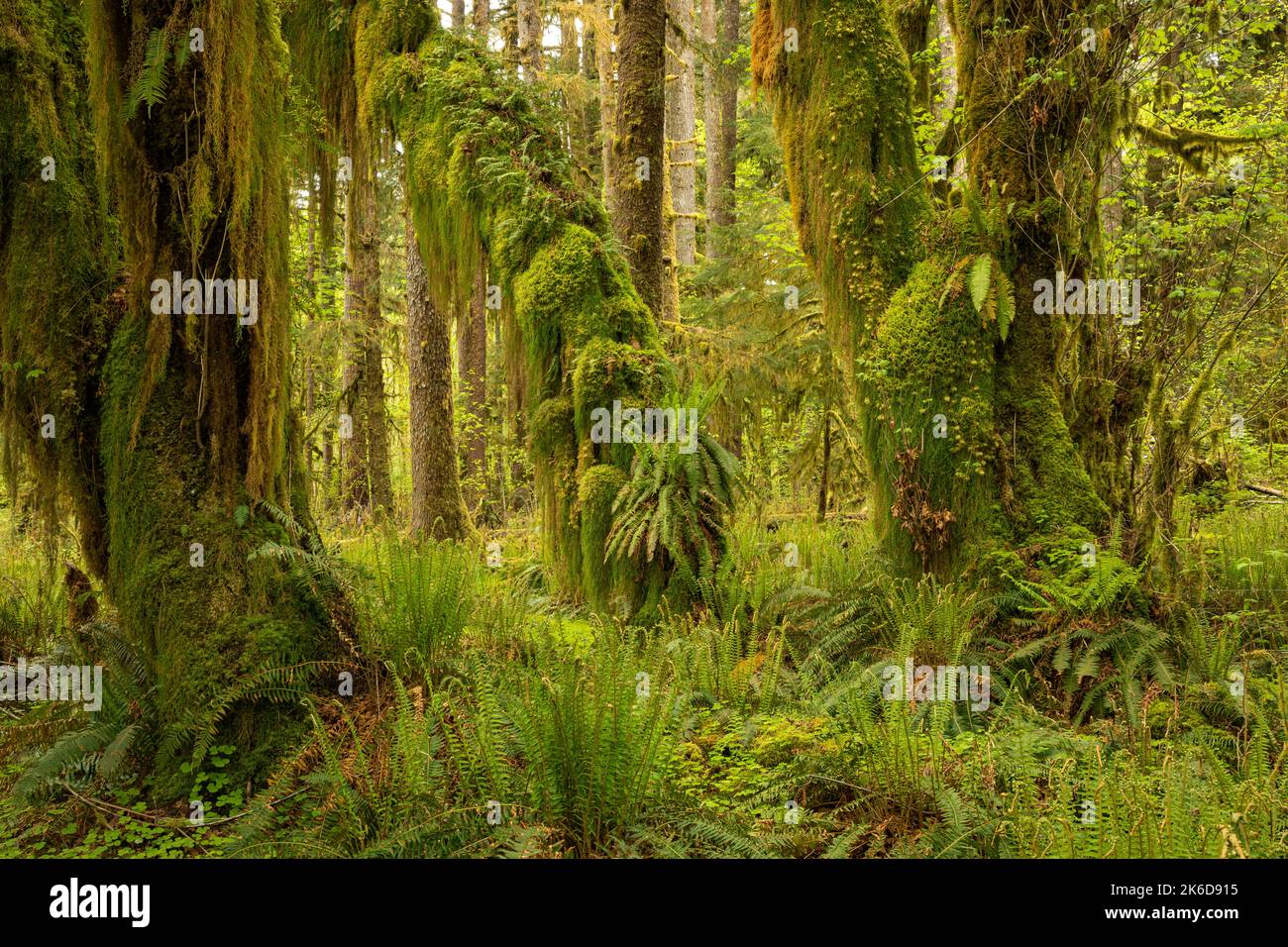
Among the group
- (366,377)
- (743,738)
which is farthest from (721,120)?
(743,738)

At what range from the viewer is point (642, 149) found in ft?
26.3

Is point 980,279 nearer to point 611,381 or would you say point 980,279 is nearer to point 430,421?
point 611,381

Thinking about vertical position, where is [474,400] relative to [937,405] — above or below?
above

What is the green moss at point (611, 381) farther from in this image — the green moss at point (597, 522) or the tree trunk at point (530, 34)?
the tree trunk at point (530, 34)

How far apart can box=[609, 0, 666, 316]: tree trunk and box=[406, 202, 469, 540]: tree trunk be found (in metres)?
3.06

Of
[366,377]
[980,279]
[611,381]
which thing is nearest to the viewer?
[980,279]

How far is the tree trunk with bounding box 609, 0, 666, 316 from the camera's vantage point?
8.01m

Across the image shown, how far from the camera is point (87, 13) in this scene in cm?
382

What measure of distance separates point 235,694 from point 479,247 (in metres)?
4.42

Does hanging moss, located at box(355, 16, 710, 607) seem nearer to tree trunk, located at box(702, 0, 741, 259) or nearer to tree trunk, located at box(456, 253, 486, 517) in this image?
tree trunk, located at box(456, 253, 486, 517)

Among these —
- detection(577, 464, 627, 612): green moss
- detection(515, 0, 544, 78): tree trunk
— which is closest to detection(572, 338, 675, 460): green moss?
detection(577, 464, 627, 612): green moss

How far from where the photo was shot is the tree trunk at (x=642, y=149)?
26.3 ft

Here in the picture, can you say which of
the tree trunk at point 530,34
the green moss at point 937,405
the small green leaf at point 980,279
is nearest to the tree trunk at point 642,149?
the green moss at point 937,405

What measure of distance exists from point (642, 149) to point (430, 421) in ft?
13.5
